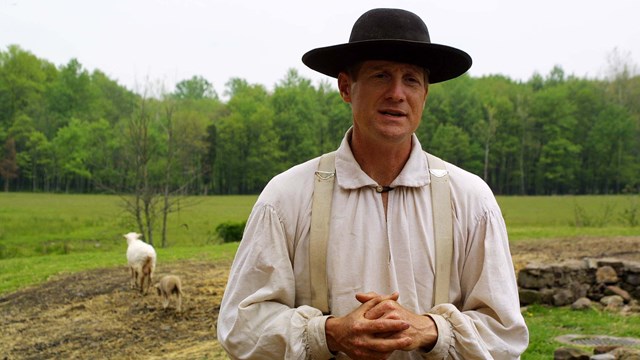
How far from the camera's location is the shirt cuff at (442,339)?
1974mm

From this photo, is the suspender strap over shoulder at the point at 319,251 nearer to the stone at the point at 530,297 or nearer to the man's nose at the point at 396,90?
the man's nose at the point at 396,90

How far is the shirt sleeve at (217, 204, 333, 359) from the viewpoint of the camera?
2008 millimetres

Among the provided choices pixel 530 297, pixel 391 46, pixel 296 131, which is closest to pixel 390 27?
pixel 391 46

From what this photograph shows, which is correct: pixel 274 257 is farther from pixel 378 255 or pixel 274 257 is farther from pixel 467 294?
pixel 467 294

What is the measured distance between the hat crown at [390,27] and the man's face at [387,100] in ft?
0.30

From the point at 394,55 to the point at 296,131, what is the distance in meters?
46.2

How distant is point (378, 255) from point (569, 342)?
575cm

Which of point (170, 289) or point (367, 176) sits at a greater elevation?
point (367, 176)

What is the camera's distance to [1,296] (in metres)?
10.8

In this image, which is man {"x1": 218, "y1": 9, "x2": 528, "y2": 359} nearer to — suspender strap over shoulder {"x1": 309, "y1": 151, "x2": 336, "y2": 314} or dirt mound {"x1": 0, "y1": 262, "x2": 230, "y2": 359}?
suspender strap over shoulder {"x1": 309, "y1": 151, "x2": 336, "y2": 314}

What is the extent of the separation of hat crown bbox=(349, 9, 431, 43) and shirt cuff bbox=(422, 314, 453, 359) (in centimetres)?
93

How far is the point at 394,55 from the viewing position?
2.16 m

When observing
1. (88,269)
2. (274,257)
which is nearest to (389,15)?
(274,257)

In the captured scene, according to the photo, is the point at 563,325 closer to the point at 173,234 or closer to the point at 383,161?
the point at 383,161
